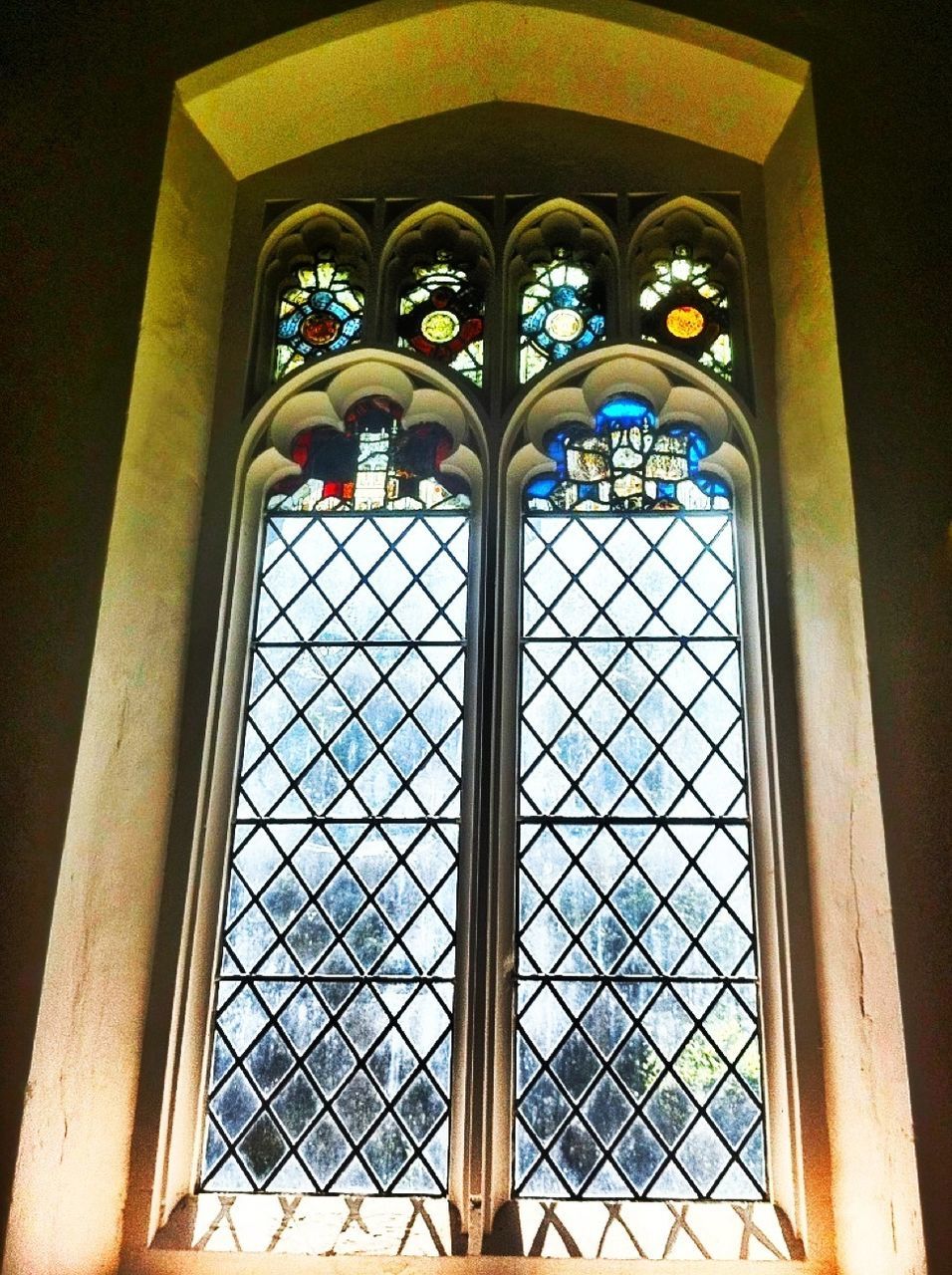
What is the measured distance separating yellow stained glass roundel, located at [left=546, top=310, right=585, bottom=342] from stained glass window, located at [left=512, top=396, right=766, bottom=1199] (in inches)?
11.5

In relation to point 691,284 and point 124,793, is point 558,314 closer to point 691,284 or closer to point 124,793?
point 691,284

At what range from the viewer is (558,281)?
13.7ft

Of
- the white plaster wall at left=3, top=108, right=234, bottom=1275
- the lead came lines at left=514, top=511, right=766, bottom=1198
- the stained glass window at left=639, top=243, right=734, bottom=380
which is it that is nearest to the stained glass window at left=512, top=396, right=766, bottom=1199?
the lead came lines at left=514, top=511, right=766, bottom=1198

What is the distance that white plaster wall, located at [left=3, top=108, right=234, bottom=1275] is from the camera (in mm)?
2773

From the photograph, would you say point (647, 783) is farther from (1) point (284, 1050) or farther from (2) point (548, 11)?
(2) point (548, 11)

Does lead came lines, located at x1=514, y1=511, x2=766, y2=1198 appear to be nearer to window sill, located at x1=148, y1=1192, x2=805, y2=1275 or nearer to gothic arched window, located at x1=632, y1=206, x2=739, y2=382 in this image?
window sill, located at x1=148, y1=1192, x2=805, y2=1275

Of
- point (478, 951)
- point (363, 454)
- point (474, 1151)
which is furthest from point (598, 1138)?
point (363, 454)

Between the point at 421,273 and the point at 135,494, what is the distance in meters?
1.37

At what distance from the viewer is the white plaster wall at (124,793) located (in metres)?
2.77

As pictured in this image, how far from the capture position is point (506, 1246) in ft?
9.57

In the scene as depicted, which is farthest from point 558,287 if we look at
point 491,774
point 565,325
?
point 491,774

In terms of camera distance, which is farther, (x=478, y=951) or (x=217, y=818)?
(x=217, y=818)

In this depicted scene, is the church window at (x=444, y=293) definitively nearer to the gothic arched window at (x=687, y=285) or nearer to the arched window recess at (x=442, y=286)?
the arched window recess at (x=442, y=286)

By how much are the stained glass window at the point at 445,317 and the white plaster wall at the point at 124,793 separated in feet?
2.04
